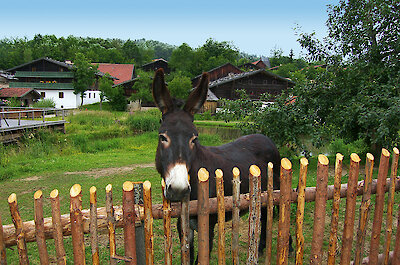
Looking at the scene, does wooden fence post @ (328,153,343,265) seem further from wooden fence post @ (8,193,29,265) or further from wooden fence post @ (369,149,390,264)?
wooden fence post @ (8,193,29,265)

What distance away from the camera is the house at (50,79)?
135 ft

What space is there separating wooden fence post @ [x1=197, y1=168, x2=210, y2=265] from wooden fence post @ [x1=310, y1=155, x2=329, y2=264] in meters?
1.01

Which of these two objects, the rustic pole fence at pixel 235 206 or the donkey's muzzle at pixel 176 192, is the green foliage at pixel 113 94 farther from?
the donkey's muzzle at pixel 176 192

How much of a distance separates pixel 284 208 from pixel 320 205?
0.35 m

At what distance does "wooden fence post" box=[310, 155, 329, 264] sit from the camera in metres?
2.41

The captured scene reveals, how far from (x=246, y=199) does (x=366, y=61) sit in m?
8.02

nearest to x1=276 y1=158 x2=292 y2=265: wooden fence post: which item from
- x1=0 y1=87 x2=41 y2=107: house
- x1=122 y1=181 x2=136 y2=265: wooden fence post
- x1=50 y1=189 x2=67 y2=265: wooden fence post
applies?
x1=122 y1=181 x2=136 y2=265: wooden fence post

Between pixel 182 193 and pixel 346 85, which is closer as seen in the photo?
pixel 182 193

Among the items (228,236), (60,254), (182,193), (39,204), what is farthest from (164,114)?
(228,236)

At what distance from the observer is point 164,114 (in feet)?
8.73

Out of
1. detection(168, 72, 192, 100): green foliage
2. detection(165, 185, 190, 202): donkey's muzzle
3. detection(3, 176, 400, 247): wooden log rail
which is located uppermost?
A: detection(168, 72, 192, 100): green foliage

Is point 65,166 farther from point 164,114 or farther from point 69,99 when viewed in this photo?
point 69,99

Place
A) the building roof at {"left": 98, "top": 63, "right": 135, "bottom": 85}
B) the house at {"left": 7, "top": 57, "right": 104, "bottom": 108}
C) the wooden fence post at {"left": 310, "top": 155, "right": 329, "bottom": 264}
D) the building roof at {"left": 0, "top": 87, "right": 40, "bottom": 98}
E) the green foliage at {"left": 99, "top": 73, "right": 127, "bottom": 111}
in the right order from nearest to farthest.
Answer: the wooden fence post at {"left": 310, "top": 155, "right": 329, "bottom": 264}, the building roof at {"left": 0, "top": 87, "right": 40, "bottom": 98}, the green foliage at {"left": 99, "top": 73, "right": 127, "bottom": 111}, the house at {"left": 7, "top": 57, "right": 104, "bottom": 108}, the building roof at {"left": 98, "top": 63, "right": 135, "bottom": 85}

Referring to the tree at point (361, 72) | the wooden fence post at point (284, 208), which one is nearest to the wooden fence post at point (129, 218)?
the wooden fence post at point (284, 208)
